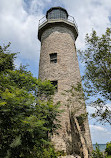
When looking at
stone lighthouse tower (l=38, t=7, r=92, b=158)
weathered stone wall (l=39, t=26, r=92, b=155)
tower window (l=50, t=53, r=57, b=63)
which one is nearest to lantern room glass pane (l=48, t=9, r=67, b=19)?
stone lighthouse tower (l=38, t=7, r=92, b=158)

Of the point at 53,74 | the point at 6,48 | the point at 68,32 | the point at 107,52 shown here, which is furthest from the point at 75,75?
the point at 6,48

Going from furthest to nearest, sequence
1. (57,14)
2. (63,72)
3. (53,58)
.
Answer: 1. (57,14)
2. (53,58)
3. (63,72)

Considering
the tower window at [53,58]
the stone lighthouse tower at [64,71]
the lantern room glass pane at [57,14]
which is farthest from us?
the lantern room glass pane at [57,14]

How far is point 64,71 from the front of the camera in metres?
13.2

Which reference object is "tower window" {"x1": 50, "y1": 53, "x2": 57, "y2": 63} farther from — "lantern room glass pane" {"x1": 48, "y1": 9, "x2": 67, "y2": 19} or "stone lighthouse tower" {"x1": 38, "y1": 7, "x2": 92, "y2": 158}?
"lantern room glass pane" {"x1": 48, "y1": 9, "x2": 67, "y2": 19}

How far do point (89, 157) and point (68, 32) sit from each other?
1376cm

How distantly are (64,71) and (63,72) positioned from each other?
0.54 ft

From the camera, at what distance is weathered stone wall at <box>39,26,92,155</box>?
10234mm

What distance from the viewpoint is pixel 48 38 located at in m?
15.8

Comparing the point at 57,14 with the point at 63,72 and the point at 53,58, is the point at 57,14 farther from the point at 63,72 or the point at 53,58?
the point at 63,72

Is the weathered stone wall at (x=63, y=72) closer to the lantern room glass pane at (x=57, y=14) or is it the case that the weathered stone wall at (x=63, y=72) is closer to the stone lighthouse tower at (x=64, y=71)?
the stone lighthouse tower at (x=64, y=71)

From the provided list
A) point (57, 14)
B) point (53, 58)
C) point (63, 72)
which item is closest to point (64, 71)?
point (63, 72)

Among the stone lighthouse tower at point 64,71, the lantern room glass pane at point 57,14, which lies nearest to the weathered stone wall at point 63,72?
the stone lighthouse tower at point 64,71

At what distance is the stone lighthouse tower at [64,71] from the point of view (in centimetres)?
1020
